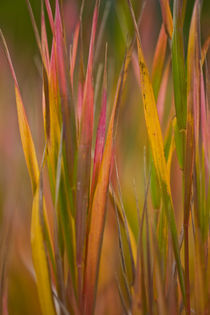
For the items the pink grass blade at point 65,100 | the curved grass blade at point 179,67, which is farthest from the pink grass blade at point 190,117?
the pink grass blade at point 65,100

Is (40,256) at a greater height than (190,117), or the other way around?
(190,117)

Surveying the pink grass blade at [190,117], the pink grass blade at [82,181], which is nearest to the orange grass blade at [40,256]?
the pink grass blade at [82,181]

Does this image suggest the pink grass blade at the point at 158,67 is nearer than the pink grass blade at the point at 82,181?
No

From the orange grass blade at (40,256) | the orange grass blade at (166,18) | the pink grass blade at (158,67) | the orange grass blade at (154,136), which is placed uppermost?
the orange grass blade at (166,18)

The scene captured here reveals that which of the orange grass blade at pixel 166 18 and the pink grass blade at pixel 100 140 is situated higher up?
the orange grass blade at pixel 166 18

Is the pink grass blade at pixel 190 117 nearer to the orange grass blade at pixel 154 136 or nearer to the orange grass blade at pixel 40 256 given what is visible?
the orange grass blade at pixel 154 136

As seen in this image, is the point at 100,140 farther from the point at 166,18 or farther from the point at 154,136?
the point at 166,18

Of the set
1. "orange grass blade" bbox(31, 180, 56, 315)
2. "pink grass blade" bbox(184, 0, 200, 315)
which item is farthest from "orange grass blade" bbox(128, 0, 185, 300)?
"orange grass blade" bbox(31, 180, 56, 315)

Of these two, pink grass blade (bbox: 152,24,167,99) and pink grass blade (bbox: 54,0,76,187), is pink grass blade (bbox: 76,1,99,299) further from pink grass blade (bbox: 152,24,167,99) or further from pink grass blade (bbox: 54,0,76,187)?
pink grass blade (bbox: 152,24,167,99)

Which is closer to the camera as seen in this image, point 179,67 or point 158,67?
point 179,67

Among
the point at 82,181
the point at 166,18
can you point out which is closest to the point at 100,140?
the point at 82,181
